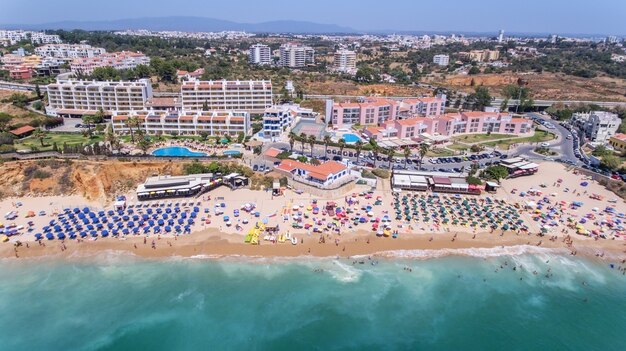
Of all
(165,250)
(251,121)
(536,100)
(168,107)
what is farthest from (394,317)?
(536,100)

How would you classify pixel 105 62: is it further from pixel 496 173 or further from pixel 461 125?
pixel 496 173

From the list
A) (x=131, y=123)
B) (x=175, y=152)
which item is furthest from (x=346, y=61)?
(x=175, y=152)

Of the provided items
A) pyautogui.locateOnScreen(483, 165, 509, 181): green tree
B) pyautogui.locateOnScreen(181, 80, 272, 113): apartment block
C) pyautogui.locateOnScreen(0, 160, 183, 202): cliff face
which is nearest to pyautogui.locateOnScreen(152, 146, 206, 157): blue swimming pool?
pyautogui.locateOnScreen(0, 160, 183, 202): cliff face

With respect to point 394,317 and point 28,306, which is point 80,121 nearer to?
point 28,306

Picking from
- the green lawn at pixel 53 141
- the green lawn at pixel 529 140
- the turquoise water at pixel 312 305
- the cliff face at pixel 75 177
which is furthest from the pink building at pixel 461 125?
the green lawn at pixel 53 141

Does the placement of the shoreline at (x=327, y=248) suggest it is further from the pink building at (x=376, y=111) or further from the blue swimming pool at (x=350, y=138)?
the pink building at (x=376, y=111)

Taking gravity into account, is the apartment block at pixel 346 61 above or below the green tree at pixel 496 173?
above
